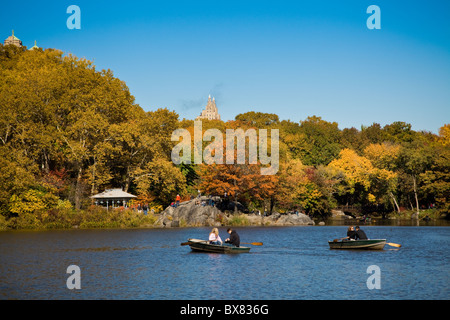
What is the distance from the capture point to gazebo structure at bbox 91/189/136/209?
61531 mm

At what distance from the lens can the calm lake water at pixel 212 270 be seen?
73.3 feet

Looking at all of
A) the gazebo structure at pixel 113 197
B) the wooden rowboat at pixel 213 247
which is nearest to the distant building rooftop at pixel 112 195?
the gazebo structure at pixel 113 197

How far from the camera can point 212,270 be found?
2872 cm

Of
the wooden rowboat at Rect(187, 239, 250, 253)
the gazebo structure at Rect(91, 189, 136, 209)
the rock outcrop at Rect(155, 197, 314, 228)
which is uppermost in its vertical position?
the gazebo structure at Rect(91, 189, 136, 209)

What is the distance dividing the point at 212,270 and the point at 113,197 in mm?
35677

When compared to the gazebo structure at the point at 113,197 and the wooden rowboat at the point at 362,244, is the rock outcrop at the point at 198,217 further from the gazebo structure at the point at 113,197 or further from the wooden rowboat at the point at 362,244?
the wooden rowboat at the point at 362,244

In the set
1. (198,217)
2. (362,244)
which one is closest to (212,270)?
(362,244)

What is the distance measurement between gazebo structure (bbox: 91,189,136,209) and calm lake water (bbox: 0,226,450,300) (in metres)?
17.3

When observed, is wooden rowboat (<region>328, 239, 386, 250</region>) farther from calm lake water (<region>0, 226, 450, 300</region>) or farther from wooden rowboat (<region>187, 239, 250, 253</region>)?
wooden rowboat (<region>187, 239, 250, 253</region>)

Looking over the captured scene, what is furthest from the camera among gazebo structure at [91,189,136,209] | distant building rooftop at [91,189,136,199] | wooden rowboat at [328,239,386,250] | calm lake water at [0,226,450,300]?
gazebo structure at [91,189,136,209]

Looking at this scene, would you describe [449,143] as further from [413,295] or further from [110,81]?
[413,295]

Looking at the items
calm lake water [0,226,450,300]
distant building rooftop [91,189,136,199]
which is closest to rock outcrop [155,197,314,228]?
distant building rooftop [91,189,136,199]

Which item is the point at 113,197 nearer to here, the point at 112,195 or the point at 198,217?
the point at 112,195
